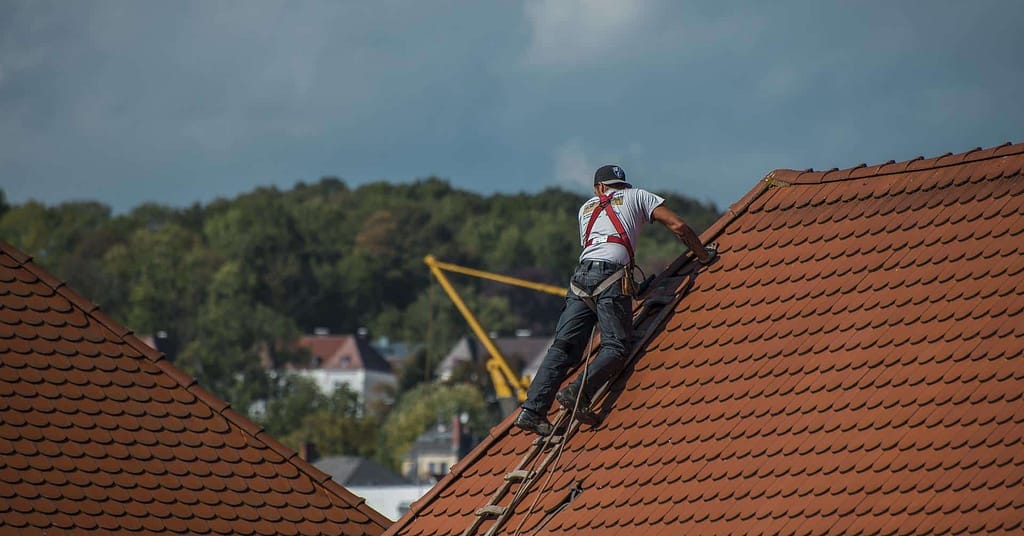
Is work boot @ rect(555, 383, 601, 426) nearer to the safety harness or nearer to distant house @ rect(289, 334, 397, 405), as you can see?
the safety harness

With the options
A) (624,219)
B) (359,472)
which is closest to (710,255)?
(624,219)

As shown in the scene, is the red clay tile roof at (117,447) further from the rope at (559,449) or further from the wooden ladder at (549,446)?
the rope at (559,449)

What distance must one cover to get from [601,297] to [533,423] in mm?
1135

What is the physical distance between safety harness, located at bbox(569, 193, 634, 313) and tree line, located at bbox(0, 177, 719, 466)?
11053 centimetres

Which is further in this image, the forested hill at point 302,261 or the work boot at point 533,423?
the forested hill at point 302,261

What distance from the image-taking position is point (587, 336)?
13.4 metres

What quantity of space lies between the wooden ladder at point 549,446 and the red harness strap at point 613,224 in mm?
493

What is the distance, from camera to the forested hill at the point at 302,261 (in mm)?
150375

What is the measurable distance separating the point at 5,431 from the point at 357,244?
167 metres

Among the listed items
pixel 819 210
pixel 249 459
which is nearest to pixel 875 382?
pixel 819 210

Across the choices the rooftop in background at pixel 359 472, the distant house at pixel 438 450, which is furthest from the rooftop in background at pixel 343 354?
the rooftop in background at pixel 359 472

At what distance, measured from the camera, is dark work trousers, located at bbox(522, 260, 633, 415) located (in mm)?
12930

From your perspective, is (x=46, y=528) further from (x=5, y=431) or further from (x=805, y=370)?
(x=805, y=370)

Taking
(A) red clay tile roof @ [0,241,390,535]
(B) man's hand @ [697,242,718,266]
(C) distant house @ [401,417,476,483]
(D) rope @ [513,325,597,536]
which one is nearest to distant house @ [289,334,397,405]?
(C) distant house @ [401,417,476,483]
